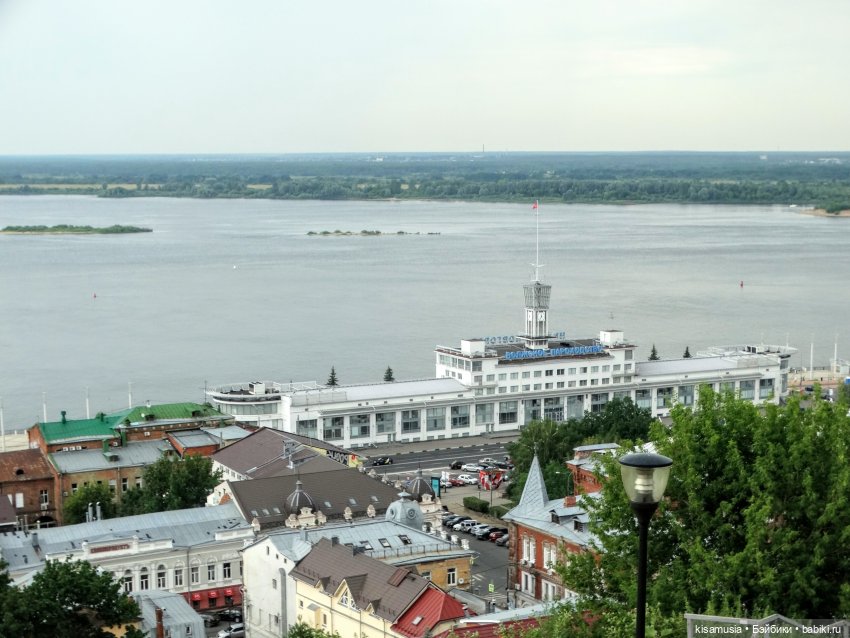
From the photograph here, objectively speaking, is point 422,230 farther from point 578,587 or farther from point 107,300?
point 578,587

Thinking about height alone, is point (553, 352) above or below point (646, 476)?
below

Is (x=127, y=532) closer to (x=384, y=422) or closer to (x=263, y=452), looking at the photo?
(x=263, y=452)

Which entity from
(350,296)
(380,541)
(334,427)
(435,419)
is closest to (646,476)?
(380,541)

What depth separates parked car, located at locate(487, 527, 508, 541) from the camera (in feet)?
75.7

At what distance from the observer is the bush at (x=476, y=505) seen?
25.0m

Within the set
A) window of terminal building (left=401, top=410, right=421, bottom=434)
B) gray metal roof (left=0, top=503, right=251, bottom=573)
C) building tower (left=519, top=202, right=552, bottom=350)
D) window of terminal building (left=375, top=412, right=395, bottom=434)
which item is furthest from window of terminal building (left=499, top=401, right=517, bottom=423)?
gray metal roof (left=0, top=503, right=251, bottom=573)

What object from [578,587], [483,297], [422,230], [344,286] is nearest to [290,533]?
[578,587]

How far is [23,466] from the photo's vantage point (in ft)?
82.8

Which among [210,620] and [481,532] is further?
[481,532]

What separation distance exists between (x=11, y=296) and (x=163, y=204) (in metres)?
85.2

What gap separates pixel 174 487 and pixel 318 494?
311cm

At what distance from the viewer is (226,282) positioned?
69.0 meters

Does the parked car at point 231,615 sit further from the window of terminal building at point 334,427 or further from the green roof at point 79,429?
the window of terminal building at point 334,427

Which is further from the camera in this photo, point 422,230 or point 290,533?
point 422,230
